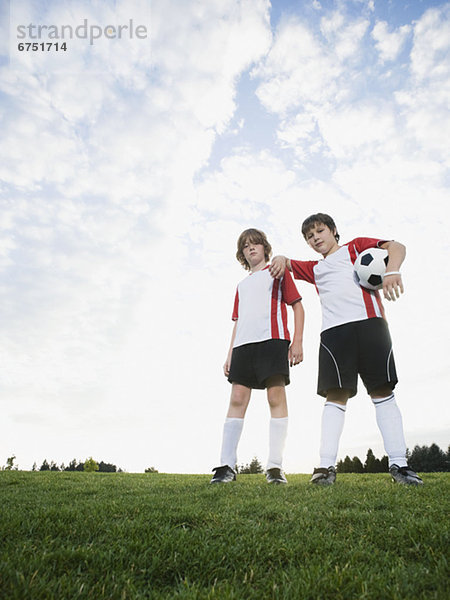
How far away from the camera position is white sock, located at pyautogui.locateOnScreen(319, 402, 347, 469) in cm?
479

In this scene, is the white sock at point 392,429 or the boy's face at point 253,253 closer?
the white sock at point 392,429

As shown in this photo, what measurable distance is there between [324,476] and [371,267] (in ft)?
8.21

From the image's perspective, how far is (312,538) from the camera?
2.46 meters

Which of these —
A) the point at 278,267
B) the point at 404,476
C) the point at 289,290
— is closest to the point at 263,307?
the point at 289,290

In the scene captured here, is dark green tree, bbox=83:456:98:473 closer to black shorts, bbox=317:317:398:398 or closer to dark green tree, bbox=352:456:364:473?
dark green tree, bbox=352:456:364:473

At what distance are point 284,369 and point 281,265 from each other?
1378mm

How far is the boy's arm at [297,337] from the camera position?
5.37m

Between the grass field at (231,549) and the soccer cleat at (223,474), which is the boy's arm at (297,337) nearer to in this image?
the soccer cleat at (223,474)

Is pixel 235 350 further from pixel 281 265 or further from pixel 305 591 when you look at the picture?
pixel 305 591

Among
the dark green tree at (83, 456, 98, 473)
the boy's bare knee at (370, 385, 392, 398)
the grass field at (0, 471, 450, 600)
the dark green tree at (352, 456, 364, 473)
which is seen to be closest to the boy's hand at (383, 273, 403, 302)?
the boy's bare knee at (370, 385, 392, 398)

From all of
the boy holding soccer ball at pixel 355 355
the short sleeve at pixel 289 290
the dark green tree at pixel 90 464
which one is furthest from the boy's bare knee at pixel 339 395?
the dark green tree at pixel 90 464

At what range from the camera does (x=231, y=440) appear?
218 inches

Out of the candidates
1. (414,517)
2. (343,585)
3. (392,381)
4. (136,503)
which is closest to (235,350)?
(392,381)

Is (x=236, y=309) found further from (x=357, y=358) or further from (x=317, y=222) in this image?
(x=357, y=358)
